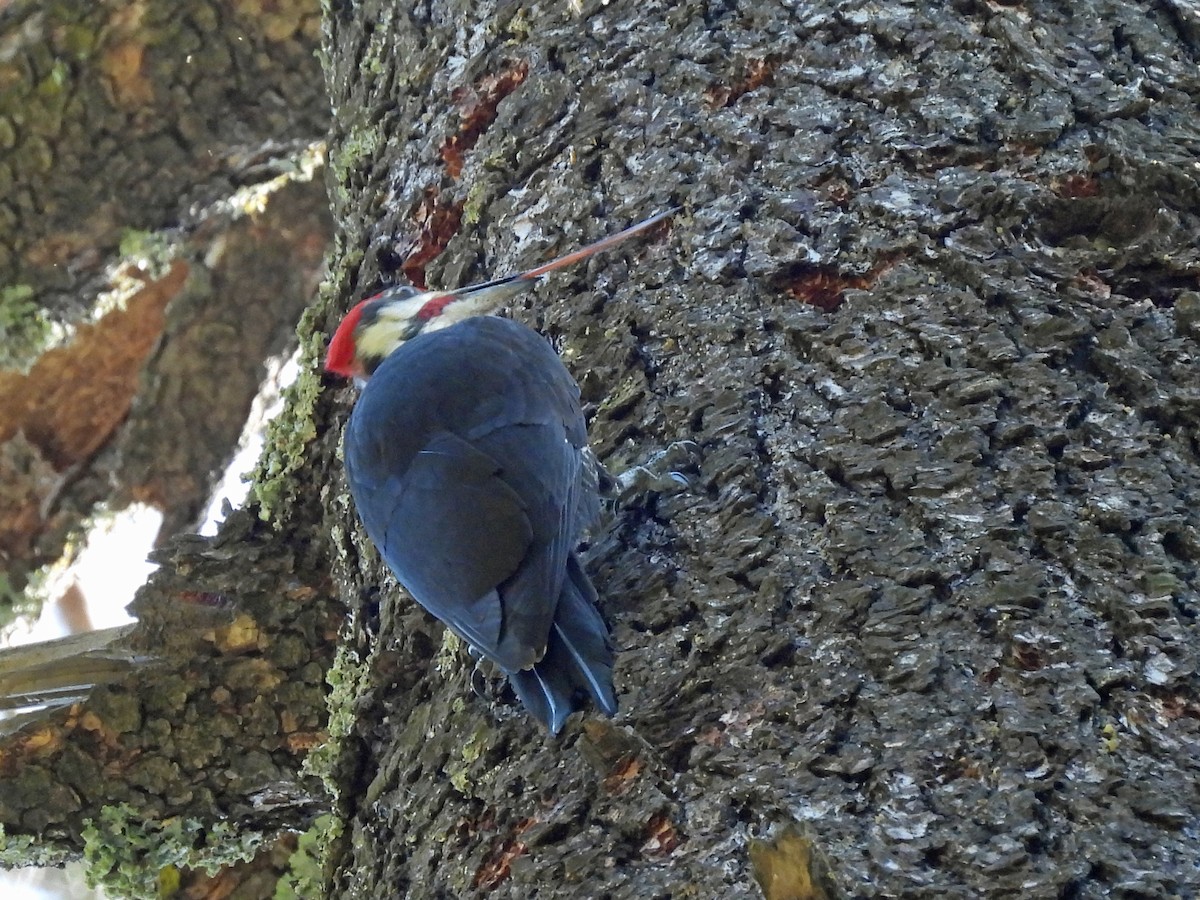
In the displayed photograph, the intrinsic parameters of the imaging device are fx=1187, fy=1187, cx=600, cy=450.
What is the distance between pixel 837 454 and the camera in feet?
3.71

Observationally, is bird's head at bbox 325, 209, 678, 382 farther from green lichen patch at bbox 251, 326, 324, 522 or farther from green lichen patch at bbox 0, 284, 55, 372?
green lichen patch at bbox 0, 284, 55, 372

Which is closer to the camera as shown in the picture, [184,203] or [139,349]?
[184,203]

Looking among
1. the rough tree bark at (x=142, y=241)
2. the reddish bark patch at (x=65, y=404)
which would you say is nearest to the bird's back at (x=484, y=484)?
the rough tree bark at (x=142, y=241)

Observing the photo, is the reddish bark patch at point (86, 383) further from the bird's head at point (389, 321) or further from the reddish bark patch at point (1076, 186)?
the reddish bark patch at point (1076, 186)

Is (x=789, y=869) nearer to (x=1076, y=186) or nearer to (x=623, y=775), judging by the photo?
(x=623, y=775)

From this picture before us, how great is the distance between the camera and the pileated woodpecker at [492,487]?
46.6 inches

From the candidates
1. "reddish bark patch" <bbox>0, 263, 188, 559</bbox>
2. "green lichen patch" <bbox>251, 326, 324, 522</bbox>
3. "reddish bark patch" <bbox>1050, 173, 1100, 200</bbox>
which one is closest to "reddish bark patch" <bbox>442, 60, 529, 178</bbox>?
"green lichen patch" <bbox>251, 326, 324, 522</bbox>

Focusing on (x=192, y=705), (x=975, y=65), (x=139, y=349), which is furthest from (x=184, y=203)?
Answer: (x=975, y=65)

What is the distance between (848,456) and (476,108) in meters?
0.87

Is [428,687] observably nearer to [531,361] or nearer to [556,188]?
[531,361]

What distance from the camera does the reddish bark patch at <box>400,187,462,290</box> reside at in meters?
1.71

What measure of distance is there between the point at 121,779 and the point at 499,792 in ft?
3.09

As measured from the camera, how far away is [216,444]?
3490 mm

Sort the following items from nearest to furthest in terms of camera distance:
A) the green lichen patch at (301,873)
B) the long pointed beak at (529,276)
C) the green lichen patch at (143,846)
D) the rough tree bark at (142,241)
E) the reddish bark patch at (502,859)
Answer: the reddish bark patch at (502,859), the long pointed beak at (529,276), the green lichen patch at (143,846), the green lichen patch at (301,873), the rough tree bark at (142,241)
